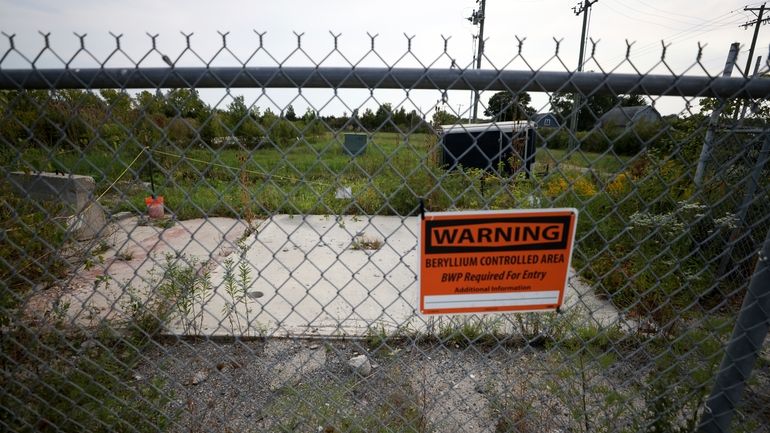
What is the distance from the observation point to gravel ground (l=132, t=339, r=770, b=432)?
6.25 feet

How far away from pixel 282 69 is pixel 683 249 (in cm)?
398

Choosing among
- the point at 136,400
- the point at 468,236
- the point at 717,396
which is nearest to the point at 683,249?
the point at 717,396

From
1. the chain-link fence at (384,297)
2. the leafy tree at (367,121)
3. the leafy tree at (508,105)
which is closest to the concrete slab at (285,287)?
the chain-link fence at (384,297)

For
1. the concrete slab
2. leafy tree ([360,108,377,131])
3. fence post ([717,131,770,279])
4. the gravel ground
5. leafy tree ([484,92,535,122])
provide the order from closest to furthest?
leafy tree ([484,92,535,122]) → fence post ([717,131,770,279]) → leafy tree ([360,108,377,131]) → the gravel ground → the concrete slab

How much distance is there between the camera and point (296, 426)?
191 centimetres

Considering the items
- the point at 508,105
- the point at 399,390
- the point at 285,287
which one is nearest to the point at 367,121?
the point at 508,105

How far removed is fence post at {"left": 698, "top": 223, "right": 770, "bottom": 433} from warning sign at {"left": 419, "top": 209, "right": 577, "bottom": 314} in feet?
2.37

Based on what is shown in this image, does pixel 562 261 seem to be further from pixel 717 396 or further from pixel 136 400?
pixel 136 400

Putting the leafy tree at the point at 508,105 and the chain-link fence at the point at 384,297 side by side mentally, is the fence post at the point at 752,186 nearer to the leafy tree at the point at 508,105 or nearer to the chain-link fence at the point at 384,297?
the chain-link fence at the point at 384,297

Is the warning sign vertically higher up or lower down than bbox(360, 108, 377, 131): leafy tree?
lower down

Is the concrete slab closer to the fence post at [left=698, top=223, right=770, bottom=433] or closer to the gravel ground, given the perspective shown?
the gravel ground

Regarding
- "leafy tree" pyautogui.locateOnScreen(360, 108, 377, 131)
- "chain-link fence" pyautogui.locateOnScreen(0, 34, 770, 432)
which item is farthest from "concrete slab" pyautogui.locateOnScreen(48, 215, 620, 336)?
"leafy tree" pyautogui.locateOnScreen(360, 108, 377, 131)

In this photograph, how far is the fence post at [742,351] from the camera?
55.6 inches

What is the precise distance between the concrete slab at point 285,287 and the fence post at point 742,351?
1.98 feet
